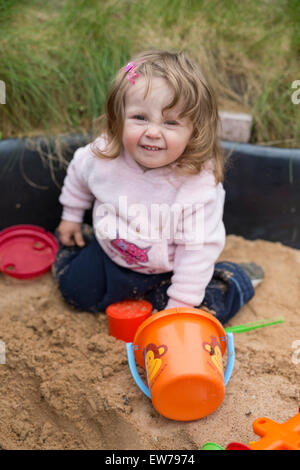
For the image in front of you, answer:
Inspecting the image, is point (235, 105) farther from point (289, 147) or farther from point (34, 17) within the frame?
point (34, 17)

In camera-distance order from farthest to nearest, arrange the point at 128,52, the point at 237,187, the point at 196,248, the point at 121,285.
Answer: the point at 128,52 → the point at 237,187 → the point at 121,285 → the point at 196,248

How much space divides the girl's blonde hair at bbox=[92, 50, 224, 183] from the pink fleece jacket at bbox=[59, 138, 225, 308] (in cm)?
4

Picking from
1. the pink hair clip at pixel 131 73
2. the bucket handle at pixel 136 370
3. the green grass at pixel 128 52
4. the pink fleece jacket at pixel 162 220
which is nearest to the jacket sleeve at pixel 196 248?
the pink fleece jacket at pixel 162 220

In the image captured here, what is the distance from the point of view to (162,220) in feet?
4.31

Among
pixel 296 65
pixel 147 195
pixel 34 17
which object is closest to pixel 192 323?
pixel 147 195

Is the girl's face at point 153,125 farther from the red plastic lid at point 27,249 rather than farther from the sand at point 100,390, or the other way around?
the red plastic lid at point 27,249

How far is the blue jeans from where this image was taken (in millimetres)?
1408

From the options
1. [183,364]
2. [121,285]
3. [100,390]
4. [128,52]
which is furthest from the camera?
[128,52]

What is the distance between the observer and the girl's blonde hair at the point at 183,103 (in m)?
1.14

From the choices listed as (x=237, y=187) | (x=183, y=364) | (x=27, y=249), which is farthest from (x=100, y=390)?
(x=237, y=187)

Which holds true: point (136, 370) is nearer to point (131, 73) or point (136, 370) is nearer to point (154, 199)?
point (154, 199)

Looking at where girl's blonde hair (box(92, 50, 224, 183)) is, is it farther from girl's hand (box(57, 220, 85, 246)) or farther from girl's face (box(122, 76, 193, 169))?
girl's hand (box(57, 220, 85, 246))

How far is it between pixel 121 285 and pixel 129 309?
0.09 meters

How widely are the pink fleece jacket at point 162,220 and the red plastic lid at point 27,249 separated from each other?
349 mm
